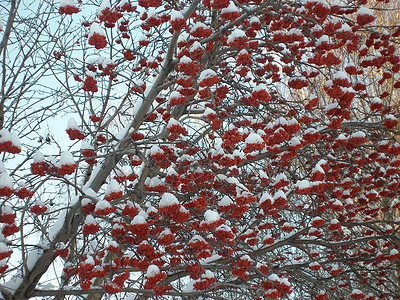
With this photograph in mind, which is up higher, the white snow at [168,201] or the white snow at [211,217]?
the white snow at [211,217]

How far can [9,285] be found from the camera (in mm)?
4477

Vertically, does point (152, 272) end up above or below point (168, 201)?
below

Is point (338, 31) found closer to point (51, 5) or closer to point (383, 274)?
point (383, 274)

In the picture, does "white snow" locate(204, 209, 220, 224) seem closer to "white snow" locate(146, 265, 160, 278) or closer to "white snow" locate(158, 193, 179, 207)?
"white snow" locate(158, 193, 179, 207)

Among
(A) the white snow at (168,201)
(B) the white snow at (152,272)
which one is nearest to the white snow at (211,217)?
(A) the white snow at (168,201)

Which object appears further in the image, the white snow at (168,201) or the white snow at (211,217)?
the white snow at (211,217)

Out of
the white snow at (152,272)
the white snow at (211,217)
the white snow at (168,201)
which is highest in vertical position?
A: the white snow at (211,217)

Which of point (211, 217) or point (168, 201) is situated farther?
point (211, 217)

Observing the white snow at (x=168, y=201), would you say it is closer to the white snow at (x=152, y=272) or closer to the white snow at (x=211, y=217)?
the white snow at (x=211, y=217)

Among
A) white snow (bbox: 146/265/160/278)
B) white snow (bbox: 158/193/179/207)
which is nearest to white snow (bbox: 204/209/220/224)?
white snow (bbox: 158/193/179/207)

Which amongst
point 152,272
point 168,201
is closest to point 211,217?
point 168,201

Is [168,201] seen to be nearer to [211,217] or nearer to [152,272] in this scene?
[211,217]

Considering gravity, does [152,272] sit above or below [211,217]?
below

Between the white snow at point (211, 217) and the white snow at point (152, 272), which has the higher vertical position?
the white snow at point (211, 217)
